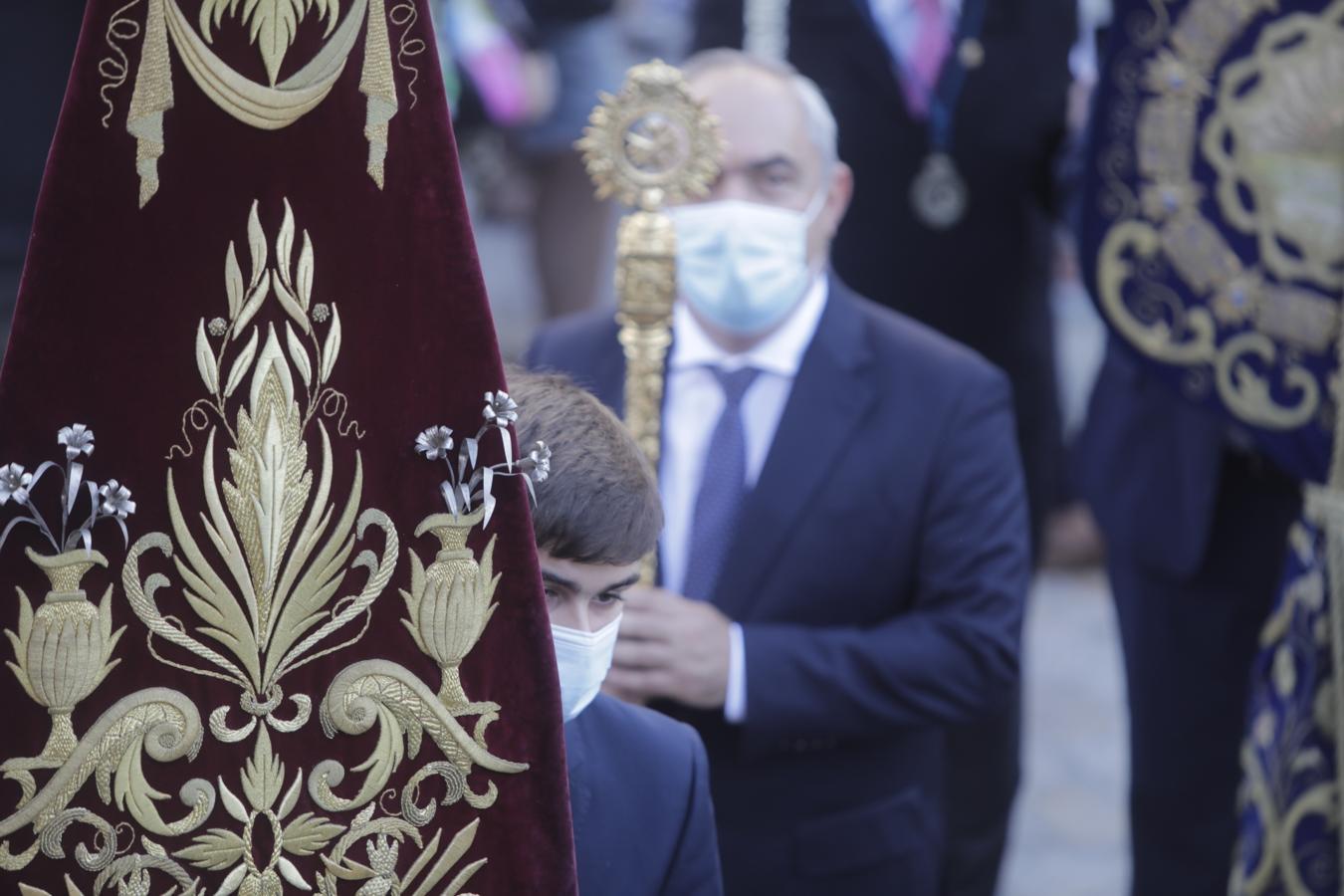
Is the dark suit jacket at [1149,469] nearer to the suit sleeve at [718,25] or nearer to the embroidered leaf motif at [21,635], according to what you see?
the suit sleeve at [718,25]

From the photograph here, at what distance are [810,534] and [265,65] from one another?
1.58 m

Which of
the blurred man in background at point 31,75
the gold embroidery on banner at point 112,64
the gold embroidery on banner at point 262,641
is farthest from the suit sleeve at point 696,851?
the blurred man in background at point 31,75

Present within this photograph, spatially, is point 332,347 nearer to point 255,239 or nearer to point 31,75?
point 255,239

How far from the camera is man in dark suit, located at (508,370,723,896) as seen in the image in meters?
2.08

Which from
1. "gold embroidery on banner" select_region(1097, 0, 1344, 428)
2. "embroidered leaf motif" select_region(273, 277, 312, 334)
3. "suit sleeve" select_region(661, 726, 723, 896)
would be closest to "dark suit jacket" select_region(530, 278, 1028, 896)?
"gold embroidery on banner" select_region(1097, 0, 1344, 428)

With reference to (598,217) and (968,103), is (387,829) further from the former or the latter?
(598,217)

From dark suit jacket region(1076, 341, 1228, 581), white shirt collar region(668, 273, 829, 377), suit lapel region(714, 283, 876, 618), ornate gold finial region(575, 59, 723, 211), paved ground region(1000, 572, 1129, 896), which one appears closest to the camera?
ornate gold finial region(575, 59, 723, 211)

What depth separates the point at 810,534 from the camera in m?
3.13

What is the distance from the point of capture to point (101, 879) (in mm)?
1737

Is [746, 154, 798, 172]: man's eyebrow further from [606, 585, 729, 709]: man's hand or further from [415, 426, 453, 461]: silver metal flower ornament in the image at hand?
[415, 426, 453, 461]: silver metal flower ornament

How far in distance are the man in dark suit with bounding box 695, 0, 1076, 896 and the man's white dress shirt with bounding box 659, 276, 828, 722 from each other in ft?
4.02

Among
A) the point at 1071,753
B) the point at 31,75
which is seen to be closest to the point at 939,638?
the point at 31,75

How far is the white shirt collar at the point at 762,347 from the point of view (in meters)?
3.23

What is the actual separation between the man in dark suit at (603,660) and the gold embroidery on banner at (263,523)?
0.95 ft
